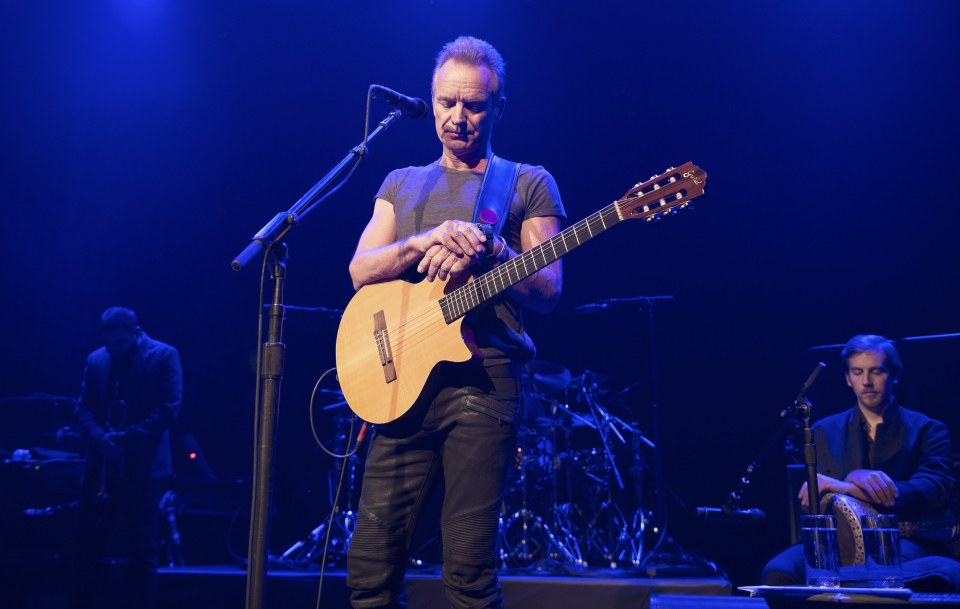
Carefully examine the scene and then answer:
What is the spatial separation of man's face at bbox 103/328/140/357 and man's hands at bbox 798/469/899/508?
4.81 meters

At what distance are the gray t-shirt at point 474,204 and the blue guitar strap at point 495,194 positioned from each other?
0.12 feet

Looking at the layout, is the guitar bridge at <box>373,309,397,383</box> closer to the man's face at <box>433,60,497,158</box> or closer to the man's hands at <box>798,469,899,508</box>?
Result: the man's face at <box>433,60,497,158</box>

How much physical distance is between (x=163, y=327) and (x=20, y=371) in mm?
1496

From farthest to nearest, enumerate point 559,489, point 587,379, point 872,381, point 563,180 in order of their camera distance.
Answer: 1. point 563,180
2. point 559,489
3. point 587,379
4. point 872,381

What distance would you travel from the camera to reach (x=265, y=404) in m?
2.47

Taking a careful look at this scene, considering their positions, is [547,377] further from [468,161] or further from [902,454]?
[468,161]

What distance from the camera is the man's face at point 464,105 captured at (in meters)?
2.96

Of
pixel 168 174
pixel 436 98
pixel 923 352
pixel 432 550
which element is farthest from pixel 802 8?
pixel 168 174

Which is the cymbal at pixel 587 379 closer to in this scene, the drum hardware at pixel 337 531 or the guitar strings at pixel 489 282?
the drum hardware at pixel 337 531

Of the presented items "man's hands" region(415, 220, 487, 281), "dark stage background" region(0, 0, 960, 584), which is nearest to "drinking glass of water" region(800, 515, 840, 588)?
"man's hands" region(415, 220, 487, 281)

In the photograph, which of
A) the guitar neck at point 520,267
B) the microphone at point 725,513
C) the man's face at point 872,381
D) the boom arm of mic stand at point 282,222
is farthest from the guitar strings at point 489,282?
the man's face at point 872,381

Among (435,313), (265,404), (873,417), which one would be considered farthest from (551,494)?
(265,404)

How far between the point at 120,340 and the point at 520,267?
15.0 feet

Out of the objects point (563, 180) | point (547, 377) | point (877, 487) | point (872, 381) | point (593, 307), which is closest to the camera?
point (877, 487)
